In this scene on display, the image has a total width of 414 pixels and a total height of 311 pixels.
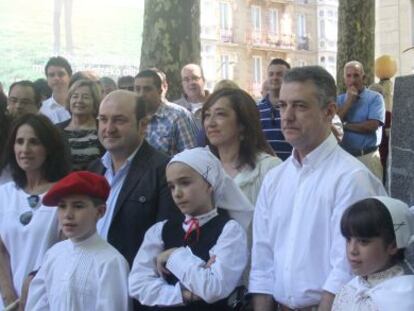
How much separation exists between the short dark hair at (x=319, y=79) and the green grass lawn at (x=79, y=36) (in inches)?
598

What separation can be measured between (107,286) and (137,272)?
0.20 metres

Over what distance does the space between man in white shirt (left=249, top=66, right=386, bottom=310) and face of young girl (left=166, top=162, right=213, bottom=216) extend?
0.31 meters

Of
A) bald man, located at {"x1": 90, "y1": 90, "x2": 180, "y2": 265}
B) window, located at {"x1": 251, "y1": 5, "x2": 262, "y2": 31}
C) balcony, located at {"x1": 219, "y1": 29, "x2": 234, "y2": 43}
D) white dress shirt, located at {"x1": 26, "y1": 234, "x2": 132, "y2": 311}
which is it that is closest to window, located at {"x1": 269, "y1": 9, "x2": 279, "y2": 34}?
window, located at {"x1": 251, "y1": 5, "x2": 262, "y2": 31}

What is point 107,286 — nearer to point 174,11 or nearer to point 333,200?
point 333,200

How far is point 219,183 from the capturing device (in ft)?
14.1

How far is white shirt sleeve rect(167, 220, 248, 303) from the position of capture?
12.9 ft

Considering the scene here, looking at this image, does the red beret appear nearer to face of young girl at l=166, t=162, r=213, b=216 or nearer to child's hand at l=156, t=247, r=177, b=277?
face of young girl at l=166, t=162, r=213, b=216

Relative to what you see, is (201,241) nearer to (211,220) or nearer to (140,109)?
(211,220)

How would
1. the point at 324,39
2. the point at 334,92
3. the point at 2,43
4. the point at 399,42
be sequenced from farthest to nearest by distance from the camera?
the point at 324,39 → the point at 399,42 → the point at 2,43 → the point at 334,92

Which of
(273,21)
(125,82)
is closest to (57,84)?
(125,82)

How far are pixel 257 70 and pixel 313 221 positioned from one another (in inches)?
1617

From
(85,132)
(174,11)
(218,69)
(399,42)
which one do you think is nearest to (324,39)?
(218,69)

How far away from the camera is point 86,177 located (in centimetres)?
442

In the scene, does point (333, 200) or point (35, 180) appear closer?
point (333, 200)
